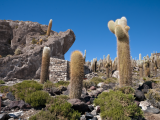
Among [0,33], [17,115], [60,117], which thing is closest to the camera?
[60,117]

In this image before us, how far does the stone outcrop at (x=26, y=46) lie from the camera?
15.1 metres

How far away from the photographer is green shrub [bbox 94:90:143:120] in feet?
13.6

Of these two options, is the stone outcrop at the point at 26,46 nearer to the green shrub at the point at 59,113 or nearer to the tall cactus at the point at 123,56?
the tall cactus at the point at 123,56

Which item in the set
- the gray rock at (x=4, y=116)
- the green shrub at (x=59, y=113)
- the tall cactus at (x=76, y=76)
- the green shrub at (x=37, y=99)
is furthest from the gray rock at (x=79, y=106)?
the gray rock at (x=4, y=116)

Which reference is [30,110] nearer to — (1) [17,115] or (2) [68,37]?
(1) [17,115]

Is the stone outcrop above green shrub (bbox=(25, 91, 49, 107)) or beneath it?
above

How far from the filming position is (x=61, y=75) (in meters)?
14.4

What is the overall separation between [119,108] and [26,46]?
57.3 ft

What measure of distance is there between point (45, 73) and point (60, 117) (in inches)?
247

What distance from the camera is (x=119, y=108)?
4.38 metres

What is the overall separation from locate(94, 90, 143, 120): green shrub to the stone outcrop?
1235cm

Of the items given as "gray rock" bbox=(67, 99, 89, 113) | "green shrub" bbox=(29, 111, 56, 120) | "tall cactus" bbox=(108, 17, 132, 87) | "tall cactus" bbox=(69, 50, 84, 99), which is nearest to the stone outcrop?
"tall cactus" bbox=(69, 50, 84, 99)

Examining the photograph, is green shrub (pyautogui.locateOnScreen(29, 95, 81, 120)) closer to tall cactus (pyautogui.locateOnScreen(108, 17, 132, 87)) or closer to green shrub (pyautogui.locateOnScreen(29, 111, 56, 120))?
green shrub (pyautogui.locateOnScreen(29, 111, 56, 120))

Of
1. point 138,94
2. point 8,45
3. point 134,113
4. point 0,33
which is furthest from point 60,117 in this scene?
point 0,33
